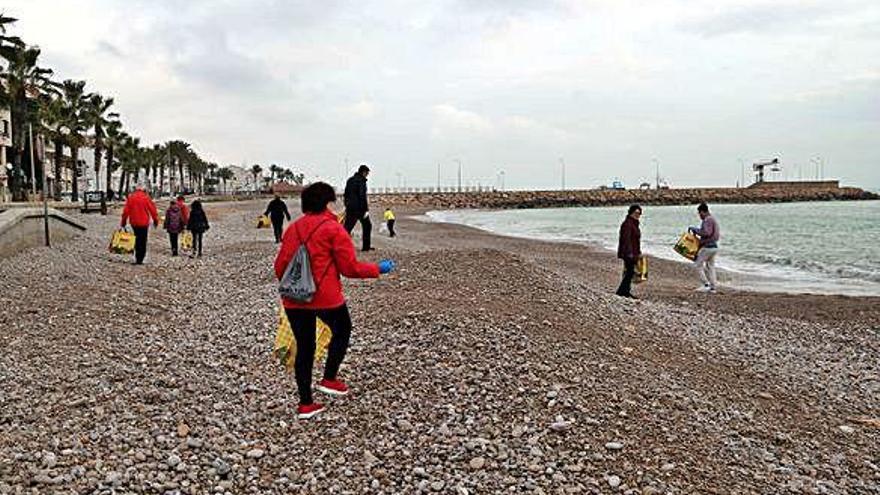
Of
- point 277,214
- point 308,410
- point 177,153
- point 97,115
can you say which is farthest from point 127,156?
point 308,410

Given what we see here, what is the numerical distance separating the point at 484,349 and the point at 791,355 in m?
4.73

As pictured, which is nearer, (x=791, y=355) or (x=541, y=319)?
(x=541, y=319)

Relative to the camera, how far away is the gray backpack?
5.91 meters

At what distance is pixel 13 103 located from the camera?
1930 inches

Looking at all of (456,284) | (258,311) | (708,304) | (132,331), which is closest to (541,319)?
(456,284)

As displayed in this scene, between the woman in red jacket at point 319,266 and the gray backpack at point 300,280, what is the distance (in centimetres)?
4

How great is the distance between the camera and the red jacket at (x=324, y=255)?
598cm

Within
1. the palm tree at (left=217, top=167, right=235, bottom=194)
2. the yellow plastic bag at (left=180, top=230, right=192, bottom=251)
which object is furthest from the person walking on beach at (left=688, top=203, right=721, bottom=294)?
the palm tree at (left=217, top=167, right=235, bottom=194)

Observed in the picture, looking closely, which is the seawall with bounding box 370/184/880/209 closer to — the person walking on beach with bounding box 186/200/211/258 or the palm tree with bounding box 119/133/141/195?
the palm tree with bounding box 119/133/141/195

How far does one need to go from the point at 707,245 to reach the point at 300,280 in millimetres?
11312

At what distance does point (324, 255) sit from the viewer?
5992 mm

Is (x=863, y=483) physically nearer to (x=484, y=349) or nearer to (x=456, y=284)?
(x=484, y=349)

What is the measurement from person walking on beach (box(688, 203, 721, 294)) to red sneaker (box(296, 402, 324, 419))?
33.4 ft

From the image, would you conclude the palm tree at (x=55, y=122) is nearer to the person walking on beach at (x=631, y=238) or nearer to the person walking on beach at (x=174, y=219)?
the person walking on beach at (x=174, y=219)
